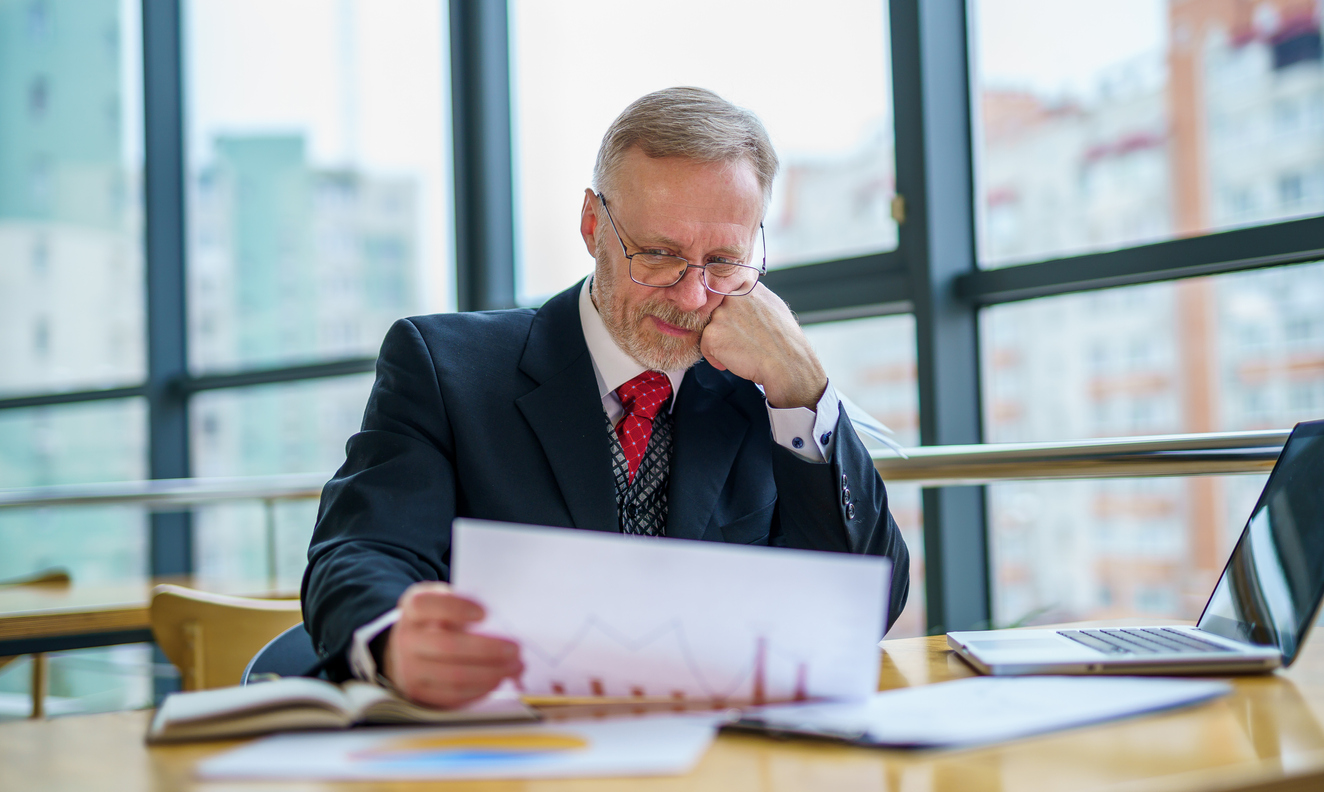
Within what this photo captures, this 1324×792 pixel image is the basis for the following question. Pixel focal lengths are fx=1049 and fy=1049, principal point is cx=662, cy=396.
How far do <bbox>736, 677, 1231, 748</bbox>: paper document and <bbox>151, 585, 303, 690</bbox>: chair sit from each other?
1.13m

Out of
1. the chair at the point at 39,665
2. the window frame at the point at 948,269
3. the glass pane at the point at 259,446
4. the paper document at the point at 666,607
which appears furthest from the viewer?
the glass pane at the point at 259,446

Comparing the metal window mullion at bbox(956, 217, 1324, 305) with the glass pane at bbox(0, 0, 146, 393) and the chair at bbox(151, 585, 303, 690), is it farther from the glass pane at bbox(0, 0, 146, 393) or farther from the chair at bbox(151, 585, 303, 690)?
the glass pane at bbox(0, 0, 146, 393)

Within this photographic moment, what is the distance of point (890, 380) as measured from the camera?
2770mm

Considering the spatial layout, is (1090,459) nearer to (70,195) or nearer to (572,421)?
(572,421)

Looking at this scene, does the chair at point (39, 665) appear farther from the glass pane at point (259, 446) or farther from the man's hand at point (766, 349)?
the man's hand at point (766, 349)

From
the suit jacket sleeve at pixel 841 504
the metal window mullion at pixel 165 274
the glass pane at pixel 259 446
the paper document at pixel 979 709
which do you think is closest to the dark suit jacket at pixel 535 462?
the suit jacket sleeve at pixel 841 504

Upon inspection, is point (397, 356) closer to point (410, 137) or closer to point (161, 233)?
point (410, 137)

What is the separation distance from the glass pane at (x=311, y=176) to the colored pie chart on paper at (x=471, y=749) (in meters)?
3.47

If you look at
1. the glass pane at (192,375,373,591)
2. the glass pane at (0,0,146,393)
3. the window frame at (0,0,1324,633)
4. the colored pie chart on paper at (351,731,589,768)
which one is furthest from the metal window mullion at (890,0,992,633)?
the glass pane at (0,0,146,393)

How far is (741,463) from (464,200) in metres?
2.72

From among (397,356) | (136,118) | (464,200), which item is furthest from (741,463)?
(136,118)

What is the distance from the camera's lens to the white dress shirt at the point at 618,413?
2.88ft

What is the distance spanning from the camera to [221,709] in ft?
2.45

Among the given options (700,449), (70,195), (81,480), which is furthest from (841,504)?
(70,195)
